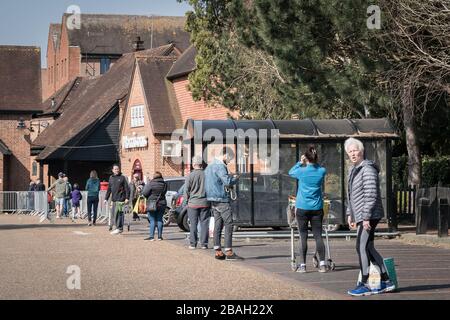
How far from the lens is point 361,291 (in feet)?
41.4

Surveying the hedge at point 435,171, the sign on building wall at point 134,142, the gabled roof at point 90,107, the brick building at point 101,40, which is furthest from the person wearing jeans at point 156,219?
the brick building at point 101,40

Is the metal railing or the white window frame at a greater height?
the white window frame

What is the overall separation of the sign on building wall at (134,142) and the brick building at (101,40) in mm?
31462

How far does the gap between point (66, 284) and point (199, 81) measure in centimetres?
2945

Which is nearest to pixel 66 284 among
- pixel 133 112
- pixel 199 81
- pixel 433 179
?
pixel 433 179

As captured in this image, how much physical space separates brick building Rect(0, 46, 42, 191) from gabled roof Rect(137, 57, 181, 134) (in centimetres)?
990

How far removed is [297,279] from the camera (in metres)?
14.8

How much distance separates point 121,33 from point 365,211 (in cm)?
8805

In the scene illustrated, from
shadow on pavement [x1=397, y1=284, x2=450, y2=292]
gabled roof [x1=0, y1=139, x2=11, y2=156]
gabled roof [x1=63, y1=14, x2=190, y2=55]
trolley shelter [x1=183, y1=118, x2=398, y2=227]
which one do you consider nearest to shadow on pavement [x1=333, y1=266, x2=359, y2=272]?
shadow on pavement [x1=397, y1=284, x2=450, y2=292]

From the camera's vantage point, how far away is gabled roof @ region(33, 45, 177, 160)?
66688 mm

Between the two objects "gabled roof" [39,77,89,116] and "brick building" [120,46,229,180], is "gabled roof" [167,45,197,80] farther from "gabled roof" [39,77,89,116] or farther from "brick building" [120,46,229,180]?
"gabled roof" [39,77,89,116]

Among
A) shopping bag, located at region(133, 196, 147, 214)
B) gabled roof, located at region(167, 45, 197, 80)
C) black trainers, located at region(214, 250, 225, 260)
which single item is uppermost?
gabled roof, located at region(167, 45, 197, 80)

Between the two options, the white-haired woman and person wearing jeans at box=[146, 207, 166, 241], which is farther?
person wearing jeans at box=[146, 207, 166, 241]

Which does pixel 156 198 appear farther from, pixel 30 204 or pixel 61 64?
pixel 61 64
